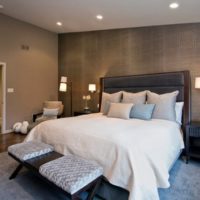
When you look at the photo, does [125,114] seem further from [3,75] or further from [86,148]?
[3,75]

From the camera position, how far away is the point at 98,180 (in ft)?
6.49

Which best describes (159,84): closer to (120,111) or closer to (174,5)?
(120,111)

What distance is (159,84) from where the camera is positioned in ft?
13.3

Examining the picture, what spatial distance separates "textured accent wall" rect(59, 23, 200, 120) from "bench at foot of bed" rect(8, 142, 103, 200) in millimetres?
2907

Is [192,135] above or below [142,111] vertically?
below

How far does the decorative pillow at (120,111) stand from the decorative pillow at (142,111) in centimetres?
11

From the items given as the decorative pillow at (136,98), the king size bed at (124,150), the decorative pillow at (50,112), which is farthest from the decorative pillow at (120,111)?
the decorative pillow at (50,112)

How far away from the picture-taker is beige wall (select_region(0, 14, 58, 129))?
521 centimetres

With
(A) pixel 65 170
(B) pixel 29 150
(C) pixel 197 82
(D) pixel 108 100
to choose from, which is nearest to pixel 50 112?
(D) pixel 108 100

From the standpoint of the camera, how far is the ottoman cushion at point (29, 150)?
236 centimetres

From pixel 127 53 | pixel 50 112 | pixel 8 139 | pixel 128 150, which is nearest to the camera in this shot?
pixel 128 150

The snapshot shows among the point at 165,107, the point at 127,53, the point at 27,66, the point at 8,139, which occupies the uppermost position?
the point at 127,53

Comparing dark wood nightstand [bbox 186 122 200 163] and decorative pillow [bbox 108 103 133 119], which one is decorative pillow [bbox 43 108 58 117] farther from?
dark wood nightstand [bbox 186 122 200 163]

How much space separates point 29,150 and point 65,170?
0.84 meters
